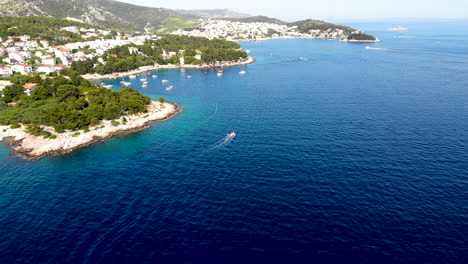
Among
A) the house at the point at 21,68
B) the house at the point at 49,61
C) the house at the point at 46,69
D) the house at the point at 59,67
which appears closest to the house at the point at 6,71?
the house at the point at 21,68

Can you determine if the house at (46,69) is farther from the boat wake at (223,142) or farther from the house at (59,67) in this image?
the boat wake at (223,142)

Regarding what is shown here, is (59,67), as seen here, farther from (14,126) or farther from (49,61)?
(14,126)

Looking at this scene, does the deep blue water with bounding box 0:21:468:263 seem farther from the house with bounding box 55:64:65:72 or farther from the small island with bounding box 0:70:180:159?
the house with bounding box 55:64:65:72

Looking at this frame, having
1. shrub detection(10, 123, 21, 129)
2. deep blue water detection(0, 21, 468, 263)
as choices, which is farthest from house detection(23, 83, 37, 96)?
deep blue water detection(0, 21, 468, 263)

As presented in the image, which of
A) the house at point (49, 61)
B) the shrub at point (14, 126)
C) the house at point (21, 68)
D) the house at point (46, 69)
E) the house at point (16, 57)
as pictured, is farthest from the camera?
the house at point (49, 61)

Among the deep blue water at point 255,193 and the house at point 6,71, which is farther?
the house at point 6,71

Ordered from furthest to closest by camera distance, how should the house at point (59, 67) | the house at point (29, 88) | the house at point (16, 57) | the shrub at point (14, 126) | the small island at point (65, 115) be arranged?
the house at point (16, 57) → the house at point (59, 67) → the house at point (29, 88) → the shrub at point (14, 126) → the small island at point (65, 115)
